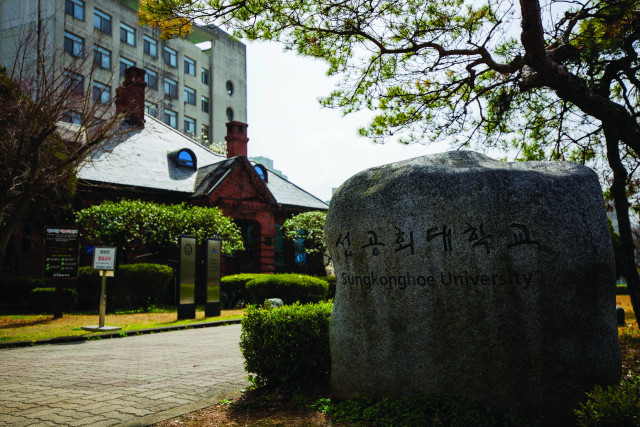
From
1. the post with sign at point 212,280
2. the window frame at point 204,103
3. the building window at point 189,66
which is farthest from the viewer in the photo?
the window frame at point 204,103

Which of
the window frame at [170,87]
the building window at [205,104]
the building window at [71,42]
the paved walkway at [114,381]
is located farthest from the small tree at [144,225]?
the building window at [205,104]

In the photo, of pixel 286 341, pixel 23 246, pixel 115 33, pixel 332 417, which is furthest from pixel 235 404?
pixel 115 33

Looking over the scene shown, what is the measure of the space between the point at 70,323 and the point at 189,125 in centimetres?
3887

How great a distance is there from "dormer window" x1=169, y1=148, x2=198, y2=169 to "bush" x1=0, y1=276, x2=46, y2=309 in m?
10.7

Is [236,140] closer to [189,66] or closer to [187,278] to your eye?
[187,278]

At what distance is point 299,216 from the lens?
27469mm

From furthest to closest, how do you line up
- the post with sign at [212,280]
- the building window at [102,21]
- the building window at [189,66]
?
the building window at [189,66] < the building window at [102,21] < the post with sign at [212,280]

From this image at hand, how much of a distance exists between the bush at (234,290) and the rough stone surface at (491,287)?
15.6 meters

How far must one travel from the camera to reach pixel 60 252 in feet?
46.1

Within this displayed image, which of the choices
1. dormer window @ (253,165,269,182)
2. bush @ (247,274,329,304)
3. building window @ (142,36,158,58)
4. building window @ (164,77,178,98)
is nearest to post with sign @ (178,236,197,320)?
bush @ (247,274,329,304)

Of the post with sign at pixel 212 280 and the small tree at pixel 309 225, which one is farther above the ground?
the small tree at pixel 309 225

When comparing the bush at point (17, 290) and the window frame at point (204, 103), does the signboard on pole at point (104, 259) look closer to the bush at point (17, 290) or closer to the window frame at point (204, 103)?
the bush at point (17, 290)

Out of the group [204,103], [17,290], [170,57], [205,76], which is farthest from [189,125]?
[17,290]

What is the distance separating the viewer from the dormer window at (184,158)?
26.4 m
